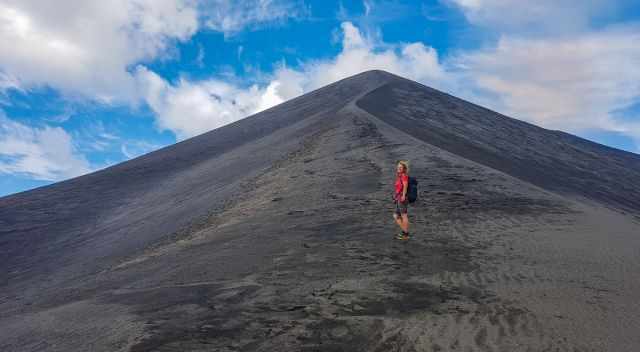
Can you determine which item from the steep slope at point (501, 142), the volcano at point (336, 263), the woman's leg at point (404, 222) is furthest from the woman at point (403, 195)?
the steep slope at point (501, 142)

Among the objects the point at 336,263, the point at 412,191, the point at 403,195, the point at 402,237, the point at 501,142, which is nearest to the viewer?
the point at 336,263

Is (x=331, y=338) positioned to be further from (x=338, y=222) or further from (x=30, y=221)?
(x=30, y=221)

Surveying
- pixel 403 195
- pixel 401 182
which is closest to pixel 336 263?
pixel 403 195

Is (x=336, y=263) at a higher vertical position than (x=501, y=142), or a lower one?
lower

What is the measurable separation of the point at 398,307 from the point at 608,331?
235 centimetres

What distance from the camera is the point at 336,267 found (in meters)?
8.28

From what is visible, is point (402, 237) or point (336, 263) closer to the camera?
point (336, 263)

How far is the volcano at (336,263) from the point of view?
563 cm

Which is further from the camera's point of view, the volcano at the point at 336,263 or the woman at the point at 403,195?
the woman at the point at 403,195

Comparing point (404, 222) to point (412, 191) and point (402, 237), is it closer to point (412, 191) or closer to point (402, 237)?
point (402, 237)

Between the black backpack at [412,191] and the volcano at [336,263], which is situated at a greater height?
the black backpack at [412,191]

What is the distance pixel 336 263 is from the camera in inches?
336

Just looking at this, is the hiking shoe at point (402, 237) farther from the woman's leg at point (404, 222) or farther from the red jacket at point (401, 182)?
the red jacket at point (401, 182)

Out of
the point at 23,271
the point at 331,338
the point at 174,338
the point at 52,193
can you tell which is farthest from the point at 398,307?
the point at 52,193
